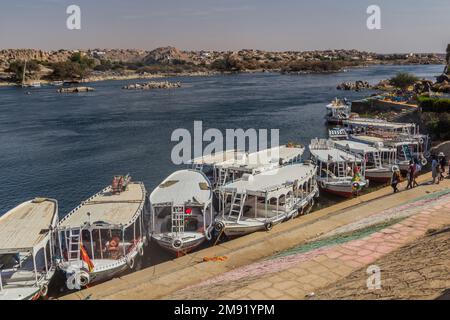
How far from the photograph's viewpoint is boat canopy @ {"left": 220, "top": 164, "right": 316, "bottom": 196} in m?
19.0

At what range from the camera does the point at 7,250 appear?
13.6 m

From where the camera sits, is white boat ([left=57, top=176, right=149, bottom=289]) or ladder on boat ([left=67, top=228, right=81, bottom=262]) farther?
ladder on boat ([left=67, top=228, right=81, bottom=262])

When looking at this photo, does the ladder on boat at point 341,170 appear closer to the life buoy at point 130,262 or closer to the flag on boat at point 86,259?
the life buoy at point 130,262

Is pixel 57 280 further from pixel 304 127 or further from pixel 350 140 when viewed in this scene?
pixel 304 127

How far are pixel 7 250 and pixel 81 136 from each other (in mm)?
39732

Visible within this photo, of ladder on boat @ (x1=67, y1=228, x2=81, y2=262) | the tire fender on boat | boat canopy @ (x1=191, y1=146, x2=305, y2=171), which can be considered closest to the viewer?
the tire fender on boat

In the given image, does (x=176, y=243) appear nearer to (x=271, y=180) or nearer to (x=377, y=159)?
(x=271, y=180)

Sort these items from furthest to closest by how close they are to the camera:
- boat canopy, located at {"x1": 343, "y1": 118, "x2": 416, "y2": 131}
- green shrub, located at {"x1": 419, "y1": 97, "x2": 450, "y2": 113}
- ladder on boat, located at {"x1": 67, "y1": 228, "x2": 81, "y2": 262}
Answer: green shrub, located at {"x1": 419, "y1": 97, "x2": 450, "y2": 113}
boat canopy, located at {"x1": 343, "y1": 118, "x2": 416, "y2": 131}
ladder on boat, located at {"x1": 67, "y1": 228, "x2": 81, "y2": 262}

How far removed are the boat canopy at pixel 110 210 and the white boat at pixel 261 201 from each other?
3581mm

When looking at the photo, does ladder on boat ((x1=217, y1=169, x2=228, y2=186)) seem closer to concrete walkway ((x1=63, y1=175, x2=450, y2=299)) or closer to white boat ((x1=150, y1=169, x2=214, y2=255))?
white boat ((x1=150, y1=169, x2=214, y2=255))

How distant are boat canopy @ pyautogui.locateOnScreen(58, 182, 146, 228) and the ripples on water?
306 inches

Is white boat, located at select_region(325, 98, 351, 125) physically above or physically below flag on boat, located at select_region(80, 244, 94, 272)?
above

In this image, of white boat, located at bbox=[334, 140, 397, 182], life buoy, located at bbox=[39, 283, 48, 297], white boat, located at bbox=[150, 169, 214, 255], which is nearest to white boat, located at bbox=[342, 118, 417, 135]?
white boat, located at bbox=[334, 140, 397, 182]

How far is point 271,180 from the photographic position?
20578mm
